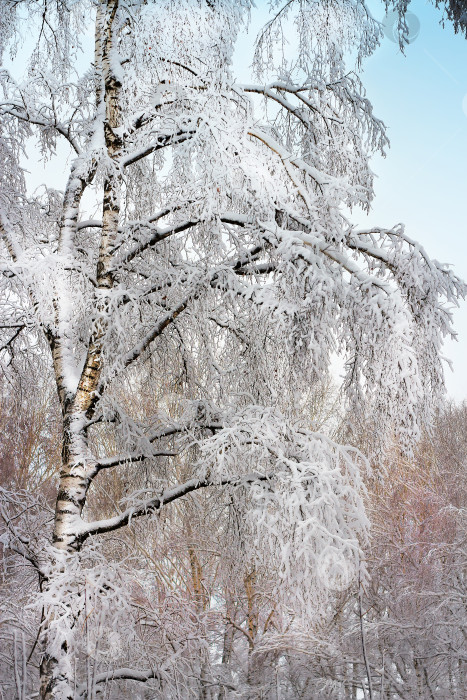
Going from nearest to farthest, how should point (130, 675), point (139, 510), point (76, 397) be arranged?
1. point (130, 675)
2. point (139, 510)
3. point (76, 397)

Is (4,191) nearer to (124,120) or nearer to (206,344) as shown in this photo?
(124,120)

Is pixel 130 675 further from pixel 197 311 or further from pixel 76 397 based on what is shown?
pixel 197 311

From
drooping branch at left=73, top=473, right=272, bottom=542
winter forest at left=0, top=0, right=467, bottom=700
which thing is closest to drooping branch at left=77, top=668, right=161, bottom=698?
winter forest at left=0, top=0, right=467, bottom=700

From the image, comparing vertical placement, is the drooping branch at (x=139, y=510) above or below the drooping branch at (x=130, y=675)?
above

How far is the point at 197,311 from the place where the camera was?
470cm

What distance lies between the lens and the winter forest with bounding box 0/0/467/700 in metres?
3.57

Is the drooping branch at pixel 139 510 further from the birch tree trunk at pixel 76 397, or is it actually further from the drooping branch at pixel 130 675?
the drooping branch at pixel 130 675

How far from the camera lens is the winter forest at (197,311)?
11.7ft

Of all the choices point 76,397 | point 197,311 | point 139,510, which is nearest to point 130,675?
point 139,510

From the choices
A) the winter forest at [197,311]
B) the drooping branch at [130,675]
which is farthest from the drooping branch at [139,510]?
the drooping branch at [130,675]

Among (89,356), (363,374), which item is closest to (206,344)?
(89,356)

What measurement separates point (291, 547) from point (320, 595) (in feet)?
1.08

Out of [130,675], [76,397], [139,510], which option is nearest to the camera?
[130,675]

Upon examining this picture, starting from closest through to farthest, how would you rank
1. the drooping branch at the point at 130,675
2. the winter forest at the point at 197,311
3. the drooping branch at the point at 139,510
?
the winter forest at the point at 197,311, the drooping branch at the point at 130,675, the drooping branch at the point at 139,510
